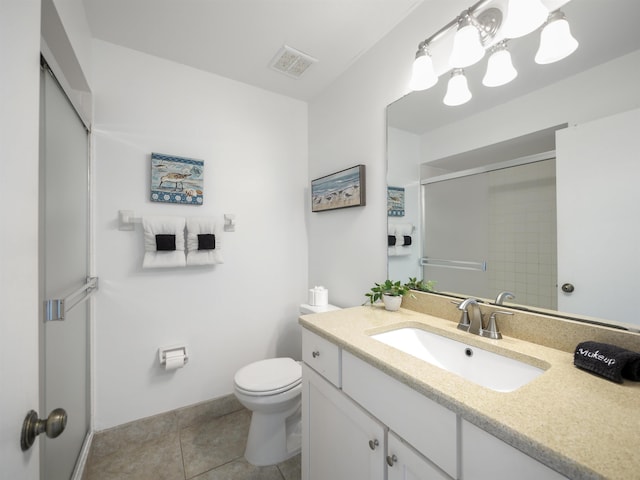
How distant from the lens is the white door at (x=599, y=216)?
0.81 m

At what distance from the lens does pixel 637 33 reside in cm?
79

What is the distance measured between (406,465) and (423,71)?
155 cm

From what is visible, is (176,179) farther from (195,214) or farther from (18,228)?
(18,228)

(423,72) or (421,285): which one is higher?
(423,72)

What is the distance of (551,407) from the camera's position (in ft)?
1.98

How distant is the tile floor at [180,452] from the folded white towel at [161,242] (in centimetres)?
100

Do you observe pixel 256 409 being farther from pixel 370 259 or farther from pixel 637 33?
pixel 637 33

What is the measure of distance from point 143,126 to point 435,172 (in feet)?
5.93

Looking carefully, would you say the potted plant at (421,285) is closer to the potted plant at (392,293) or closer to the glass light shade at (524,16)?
the potted plant at (392,293)

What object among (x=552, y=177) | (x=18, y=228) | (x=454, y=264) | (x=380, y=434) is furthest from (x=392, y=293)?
(x=18, y=228)

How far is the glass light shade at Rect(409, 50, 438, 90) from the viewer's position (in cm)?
129

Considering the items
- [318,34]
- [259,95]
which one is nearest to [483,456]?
[318,34]

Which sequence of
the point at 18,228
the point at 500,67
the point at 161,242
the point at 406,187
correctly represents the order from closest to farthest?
the point at 18,228 < the point at 500,67 < the point at 406,187 < the point at 161,242

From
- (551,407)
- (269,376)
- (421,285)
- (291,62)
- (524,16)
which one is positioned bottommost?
(269,376)
